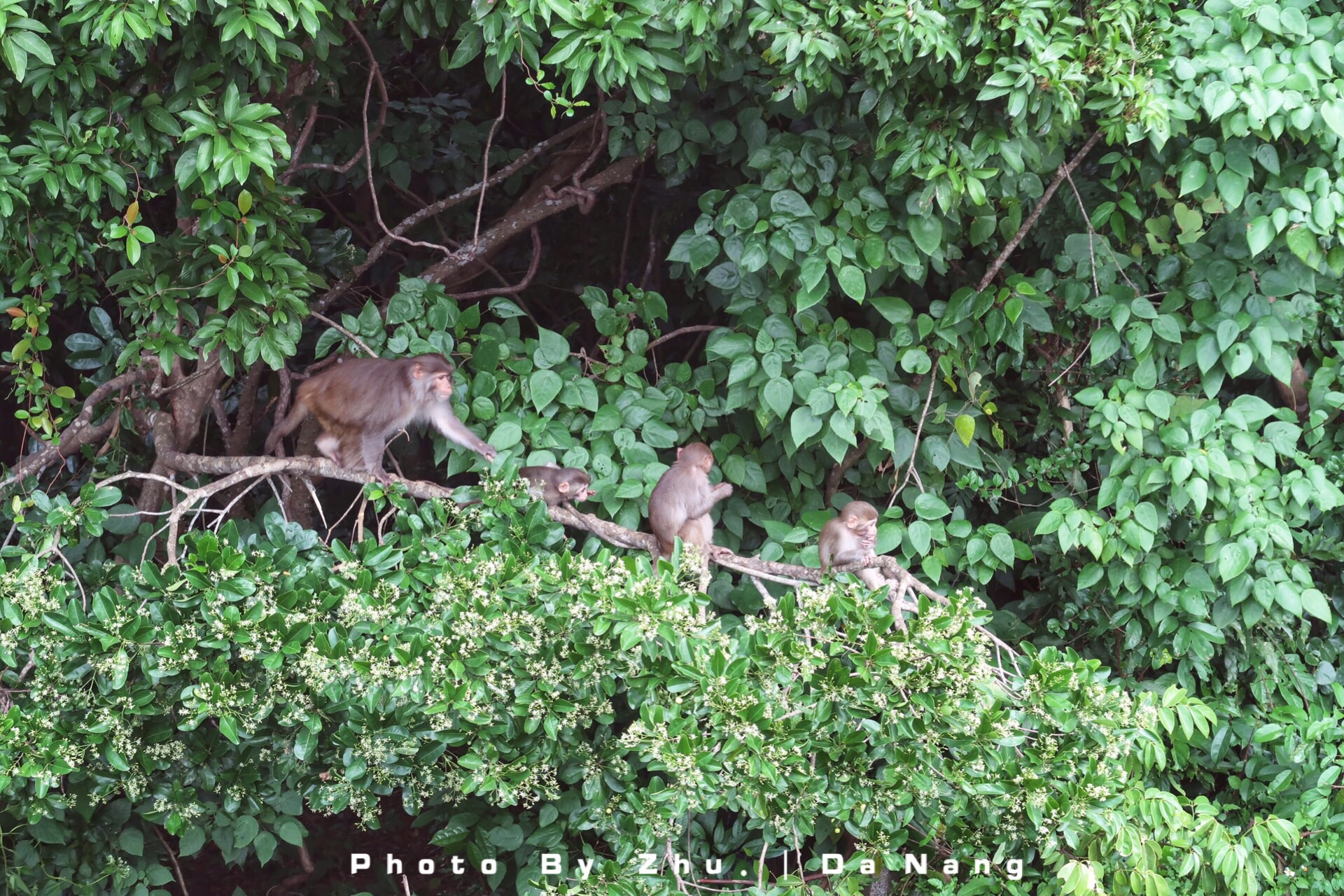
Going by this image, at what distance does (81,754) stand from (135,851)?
A: 1064 millimetres

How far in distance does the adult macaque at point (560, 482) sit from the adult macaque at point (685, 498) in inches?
8.7

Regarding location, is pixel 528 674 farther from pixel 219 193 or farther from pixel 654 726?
pixel 219 193

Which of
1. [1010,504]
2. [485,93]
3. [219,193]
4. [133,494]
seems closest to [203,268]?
[219,193]

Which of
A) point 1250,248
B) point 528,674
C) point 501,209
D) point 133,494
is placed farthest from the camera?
point 501,209

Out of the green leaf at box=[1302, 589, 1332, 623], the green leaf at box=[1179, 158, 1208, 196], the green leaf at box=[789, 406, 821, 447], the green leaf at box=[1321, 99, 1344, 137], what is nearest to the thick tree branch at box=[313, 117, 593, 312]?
the green leaf at box=[789, 406, 821, 447]

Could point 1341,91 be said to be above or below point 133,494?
above

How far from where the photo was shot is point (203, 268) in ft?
10.9

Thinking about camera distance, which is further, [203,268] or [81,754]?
[203,268]

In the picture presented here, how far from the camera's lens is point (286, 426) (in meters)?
3.92

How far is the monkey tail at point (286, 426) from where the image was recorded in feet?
12.7

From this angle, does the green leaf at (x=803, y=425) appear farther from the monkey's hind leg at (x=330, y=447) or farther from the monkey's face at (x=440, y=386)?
the monkey's hind leg at (x=330, y=447)

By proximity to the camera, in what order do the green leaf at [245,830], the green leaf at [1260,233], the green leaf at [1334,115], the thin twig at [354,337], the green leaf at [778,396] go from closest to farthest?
the green leaf at [1334,115], the green leaf at [1260,233], the green leaf at [245,830], the green leaf at [778,396], the thin twig at [354,337]

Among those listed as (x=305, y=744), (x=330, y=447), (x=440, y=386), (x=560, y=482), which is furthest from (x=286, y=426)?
(x=305, y=744)

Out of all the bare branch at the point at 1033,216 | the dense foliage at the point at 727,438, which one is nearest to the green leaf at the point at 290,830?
the dense foliage at the point at 727,438
